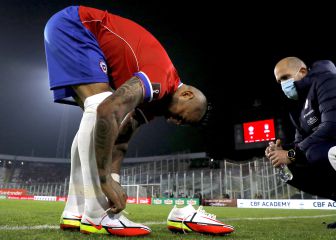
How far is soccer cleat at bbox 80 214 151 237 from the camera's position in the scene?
6.47 feet

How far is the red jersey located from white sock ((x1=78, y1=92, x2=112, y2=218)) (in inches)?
12.6

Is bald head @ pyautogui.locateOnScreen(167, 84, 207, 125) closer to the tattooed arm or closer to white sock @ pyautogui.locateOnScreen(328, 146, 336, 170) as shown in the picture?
the tattooed arm

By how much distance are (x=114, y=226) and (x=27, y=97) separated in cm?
4258

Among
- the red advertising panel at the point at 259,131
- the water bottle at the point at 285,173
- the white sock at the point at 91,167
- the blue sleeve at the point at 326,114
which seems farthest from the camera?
the red advertising panel at the point at 259,131

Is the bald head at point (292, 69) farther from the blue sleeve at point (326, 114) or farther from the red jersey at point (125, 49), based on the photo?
the red jersey at point (125, 49)

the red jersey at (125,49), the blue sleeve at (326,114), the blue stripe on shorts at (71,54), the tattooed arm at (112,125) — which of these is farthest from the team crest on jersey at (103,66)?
the blue sleeve at (326,114)

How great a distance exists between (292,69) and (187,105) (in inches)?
67.3

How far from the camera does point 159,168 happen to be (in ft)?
134

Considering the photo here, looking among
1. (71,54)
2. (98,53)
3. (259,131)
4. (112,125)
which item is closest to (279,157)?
(112,125)

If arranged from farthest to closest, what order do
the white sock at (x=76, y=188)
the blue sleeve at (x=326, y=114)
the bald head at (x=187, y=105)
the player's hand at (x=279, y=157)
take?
the player's hand at (x=279, y=157) < the blue sleeve at (x=326, y=114) < the white sock at (x=76, y=188) < the bald head at (x=187, y=105)

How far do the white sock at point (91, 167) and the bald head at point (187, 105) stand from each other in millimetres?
554

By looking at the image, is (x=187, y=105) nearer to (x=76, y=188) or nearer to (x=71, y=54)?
(x=71, y=54)

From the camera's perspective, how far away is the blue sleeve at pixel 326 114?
8.04ft

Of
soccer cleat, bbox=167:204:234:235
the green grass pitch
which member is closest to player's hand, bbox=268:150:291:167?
the green grass pitch
